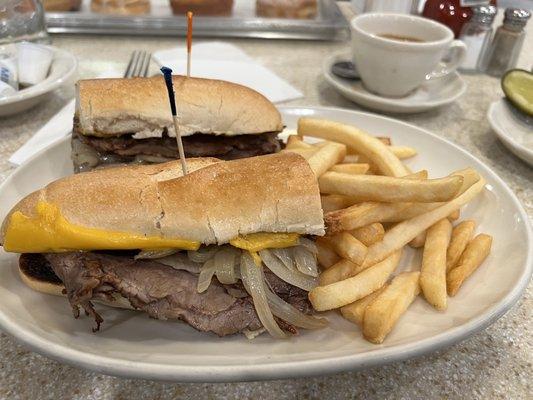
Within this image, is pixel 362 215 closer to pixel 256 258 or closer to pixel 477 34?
pixel 256 258

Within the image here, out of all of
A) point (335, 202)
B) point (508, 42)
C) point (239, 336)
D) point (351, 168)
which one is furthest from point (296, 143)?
point (508, 42)

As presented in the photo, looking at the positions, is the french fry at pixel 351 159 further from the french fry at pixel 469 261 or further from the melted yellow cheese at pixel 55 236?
the melted yellow cheese at pixel 55 236

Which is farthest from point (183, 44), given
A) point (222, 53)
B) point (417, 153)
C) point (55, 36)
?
point (417, 153)

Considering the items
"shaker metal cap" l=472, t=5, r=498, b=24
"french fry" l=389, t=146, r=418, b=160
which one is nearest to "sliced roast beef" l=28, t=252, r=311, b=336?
"french fry" l=389, t=146, r=418, b=160

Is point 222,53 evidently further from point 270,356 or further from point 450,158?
point 270,356

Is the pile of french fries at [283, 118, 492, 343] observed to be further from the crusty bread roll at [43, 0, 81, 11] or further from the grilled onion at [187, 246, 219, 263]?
the crusty bread roll at [43, 0, 81, 11]
